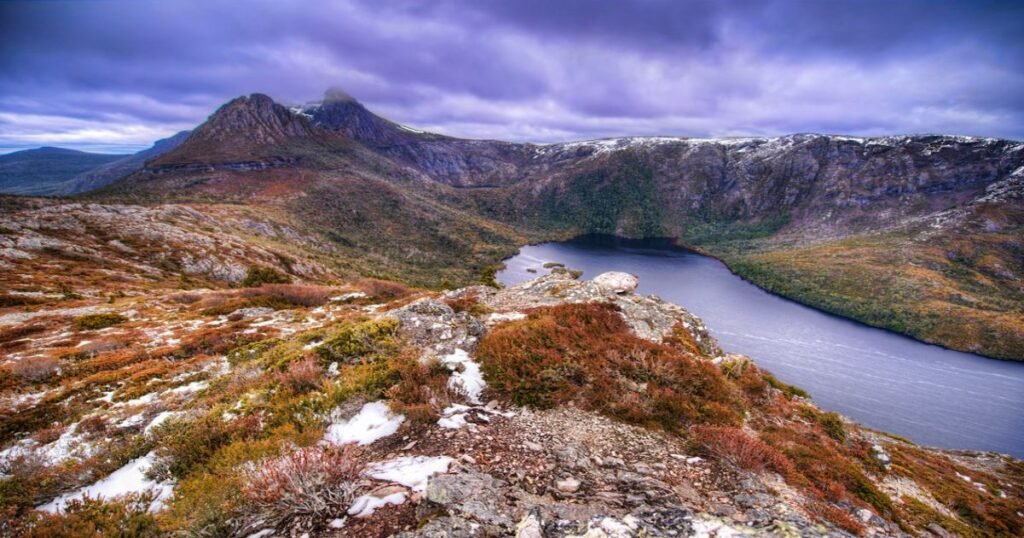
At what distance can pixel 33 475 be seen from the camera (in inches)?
335

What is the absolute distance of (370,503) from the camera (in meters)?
6.28

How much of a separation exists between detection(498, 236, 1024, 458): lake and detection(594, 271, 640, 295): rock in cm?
8849

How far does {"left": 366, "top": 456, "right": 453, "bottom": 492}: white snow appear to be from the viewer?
684cm

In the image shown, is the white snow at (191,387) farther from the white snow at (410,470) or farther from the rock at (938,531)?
the rock at (938,531)

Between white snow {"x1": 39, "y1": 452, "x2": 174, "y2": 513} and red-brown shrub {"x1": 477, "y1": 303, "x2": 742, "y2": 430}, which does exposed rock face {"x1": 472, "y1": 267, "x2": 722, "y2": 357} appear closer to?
red-brown shrub {"x1": 477, "y1": 303, "x2": 742, "y2": 430}

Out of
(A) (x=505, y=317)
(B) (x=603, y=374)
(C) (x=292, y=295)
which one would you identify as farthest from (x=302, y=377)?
(C) (x=292, y=295)

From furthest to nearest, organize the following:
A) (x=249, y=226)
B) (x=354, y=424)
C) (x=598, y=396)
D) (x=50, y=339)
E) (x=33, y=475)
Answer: (x=249, y=226) < (x=50, y=339) < (x=598, y=396) < (x=354, y=424) < (x=33, y=475)

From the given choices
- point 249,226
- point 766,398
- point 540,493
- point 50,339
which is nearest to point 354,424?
point 540,493

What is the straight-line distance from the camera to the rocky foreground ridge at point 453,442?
21.0ft

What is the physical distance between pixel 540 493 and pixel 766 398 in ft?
37.1

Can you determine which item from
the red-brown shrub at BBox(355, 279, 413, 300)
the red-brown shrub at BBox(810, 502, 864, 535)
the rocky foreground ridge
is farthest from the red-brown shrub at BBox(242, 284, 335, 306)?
the red-brown shrub at BBox(810, 502, 864, 535)

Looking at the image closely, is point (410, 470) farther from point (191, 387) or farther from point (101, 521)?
point (191, 387)

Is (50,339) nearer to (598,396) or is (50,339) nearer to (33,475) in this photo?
(33,475)

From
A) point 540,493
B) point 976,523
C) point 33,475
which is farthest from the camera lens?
point 976,523
